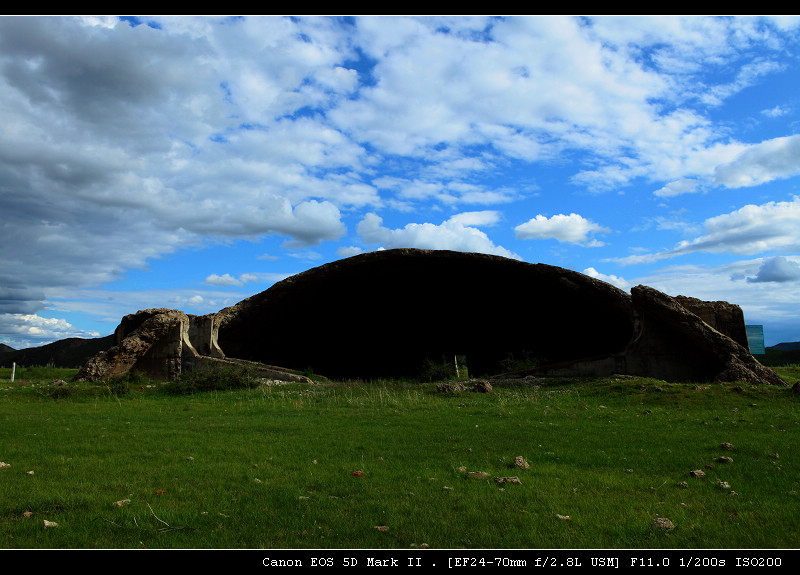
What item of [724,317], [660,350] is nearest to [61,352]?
[660,350]

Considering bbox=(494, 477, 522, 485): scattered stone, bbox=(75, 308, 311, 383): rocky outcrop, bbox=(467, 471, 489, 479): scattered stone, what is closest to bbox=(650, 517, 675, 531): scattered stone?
bbox=(494, 477, 522, 485): scattered stone

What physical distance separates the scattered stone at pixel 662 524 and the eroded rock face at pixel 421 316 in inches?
702

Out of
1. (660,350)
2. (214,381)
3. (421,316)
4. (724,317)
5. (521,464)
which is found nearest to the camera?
(521,464)

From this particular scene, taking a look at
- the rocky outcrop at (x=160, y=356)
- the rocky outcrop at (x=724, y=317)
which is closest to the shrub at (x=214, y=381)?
the rocky outcrop at (x=160, y=356)

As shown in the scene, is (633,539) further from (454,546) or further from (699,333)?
(699,333)

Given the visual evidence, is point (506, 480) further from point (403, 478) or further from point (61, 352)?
point (61, 352)

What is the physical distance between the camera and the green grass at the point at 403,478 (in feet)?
12.6

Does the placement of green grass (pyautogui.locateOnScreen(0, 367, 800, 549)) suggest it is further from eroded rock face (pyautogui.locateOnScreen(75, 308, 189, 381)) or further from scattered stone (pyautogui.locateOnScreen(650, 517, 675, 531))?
eroded rock face (pyautogui.locateOnScreen(75, 308, 189, 381))

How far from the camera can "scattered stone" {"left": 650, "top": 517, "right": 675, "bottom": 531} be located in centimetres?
392

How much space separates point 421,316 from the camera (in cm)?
3038

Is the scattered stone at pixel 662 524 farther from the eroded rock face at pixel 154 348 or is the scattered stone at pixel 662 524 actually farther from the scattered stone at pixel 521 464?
the eroded rock face at pixel 154 348

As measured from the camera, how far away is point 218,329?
77.0 feet

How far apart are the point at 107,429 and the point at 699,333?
17291mm

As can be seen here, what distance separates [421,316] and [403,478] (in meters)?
25.0
